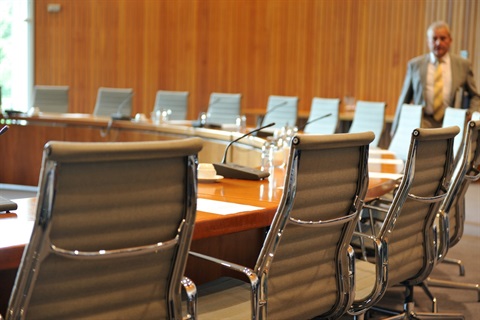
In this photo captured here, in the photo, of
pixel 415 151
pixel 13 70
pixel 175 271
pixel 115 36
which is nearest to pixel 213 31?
pixel 115 36

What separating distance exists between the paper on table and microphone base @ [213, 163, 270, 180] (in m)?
0.67

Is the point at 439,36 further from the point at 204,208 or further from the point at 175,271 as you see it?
the point at 175,271

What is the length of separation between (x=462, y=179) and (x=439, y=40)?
3.96m

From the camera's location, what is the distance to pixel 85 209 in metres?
1.84

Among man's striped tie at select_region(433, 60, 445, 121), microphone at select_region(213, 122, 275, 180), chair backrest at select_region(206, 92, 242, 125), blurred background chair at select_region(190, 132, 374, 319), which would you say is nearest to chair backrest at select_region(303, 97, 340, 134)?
chair backrest at select_region(206, 92, 242, 125)

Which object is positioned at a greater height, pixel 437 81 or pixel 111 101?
pixel 437 81

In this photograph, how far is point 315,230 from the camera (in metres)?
2.62

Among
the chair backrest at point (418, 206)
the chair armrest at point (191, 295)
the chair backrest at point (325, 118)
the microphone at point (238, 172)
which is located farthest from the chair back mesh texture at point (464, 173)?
the chair backrest at point (325, 118)

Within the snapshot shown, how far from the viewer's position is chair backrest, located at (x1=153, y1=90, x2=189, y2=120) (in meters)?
8.97

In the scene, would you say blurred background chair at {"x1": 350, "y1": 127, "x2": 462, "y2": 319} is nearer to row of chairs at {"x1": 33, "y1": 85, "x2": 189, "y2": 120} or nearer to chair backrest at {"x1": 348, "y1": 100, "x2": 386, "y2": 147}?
chair backrest at {"x1": 348, "y1": 100, "x2": 386, "y2": 147}

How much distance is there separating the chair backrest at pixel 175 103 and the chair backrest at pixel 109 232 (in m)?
6.89

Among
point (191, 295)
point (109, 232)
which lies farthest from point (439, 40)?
point (109, 232)

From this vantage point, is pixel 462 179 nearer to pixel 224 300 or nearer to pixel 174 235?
pixel 224 300

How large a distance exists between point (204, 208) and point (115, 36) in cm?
911
